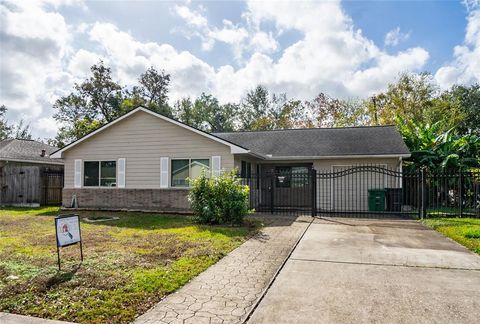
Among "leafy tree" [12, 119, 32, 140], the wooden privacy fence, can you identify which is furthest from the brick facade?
"leafy tree" [12, 119, 32, 140]

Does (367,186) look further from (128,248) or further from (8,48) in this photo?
(8,48)

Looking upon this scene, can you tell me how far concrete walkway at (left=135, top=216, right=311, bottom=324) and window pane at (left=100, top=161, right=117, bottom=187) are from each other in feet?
31.8

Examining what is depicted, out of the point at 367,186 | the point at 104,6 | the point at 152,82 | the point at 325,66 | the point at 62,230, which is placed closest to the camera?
the point at 62,230

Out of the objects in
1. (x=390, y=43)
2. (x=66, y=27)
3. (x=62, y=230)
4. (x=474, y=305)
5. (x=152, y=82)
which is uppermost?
(x=152, y=82)

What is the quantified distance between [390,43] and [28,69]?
19.4 meters

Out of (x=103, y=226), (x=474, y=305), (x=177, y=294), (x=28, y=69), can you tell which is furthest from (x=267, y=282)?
(x=28, y=69)

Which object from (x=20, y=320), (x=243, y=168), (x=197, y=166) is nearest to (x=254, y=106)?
(x=243, y=168)

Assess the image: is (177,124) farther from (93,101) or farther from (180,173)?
(93,101)

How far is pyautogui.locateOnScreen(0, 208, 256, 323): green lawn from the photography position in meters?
4.14

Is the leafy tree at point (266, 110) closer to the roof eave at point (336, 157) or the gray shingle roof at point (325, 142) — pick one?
the gray shingle roof at point (325, 142)

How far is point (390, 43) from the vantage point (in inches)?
696

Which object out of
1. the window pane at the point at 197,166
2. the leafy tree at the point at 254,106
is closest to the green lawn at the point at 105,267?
the window pane at the point at 197,166

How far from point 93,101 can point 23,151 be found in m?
17.9

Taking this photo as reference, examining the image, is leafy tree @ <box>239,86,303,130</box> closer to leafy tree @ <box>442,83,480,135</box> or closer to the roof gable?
leafy tree @ <box>442,83,480,135</box>
